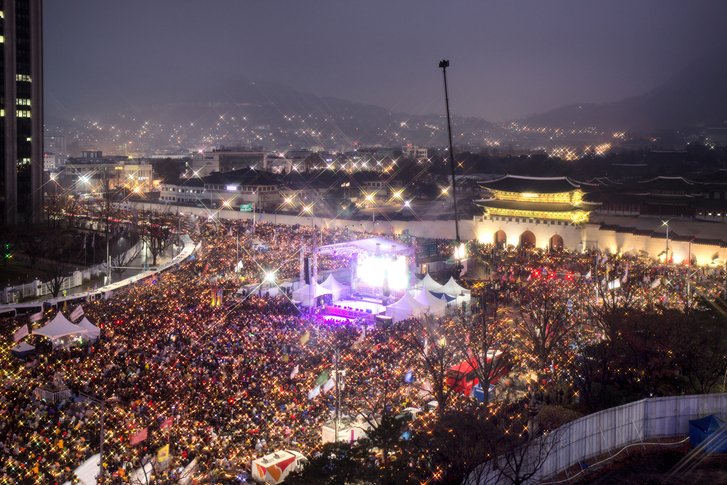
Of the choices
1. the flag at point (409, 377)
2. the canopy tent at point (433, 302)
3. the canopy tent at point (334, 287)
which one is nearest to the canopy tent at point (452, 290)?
the canopy tent at point (433, 302)

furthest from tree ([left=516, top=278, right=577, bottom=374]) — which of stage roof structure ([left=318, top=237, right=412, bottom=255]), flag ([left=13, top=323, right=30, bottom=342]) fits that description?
flag ([left=13, top=323, right=30, bottom=342])

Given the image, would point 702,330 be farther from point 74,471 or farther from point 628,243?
point 628,243

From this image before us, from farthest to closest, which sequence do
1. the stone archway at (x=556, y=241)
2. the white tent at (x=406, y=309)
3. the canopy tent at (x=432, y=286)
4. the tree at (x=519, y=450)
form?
1. the stone archway at (x=556, y=241)
2. the canopy tent at (x=432, y=286)
3. the white tent at (x=406, y=309)
4. the tree at (x=519, y=450)

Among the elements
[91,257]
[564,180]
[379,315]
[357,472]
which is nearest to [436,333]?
[379,315]

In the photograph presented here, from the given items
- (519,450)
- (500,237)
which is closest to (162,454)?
(519,450)

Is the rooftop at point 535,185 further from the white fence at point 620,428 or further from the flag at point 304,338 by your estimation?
the white fence at point 620,428

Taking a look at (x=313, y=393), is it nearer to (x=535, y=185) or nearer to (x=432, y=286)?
(x=432, y=286)
